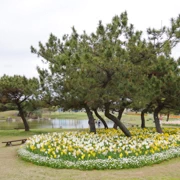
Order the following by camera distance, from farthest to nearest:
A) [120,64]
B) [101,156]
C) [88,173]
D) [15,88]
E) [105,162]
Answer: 1. [15,88]
2. [120,64]
3. [101,156]
4. [105,162]
5. [88,173]

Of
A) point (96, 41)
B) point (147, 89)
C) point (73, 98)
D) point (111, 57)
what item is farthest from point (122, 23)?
point (73, 98)

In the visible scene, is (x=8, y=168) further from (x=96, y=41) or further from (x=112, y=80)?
(x=96, y=41)

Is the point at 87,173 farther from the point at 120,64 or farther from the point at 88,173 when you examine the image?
the point at 120,64

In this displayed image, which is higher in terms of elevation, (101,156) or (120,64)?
(120,64)

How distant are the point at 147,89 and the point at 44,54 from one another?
9.31 m

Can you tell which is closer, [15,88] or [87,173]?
[87,173]

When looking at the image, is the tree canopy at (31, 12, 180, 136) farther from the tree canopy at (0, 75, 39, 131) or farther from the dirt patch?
the tree canopy at (0, 75, 39, 131)

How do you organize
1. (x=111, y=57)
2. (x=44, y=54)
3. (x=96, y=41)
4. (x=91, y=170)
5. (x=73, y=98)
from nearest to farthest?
(x=91, y=170), (x=111, y=57), (x=96, y=41), (x=73, y=98), (x=44, y=54)

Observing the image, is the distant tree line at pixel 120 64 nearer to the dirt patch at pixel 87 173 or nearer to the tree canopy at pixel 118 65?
the tree canopy at pixel 118 65

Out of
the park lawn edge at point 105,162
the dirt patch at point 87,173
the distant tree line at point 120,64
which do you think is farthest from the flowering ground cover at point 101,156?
the distant tree line at point 120,64

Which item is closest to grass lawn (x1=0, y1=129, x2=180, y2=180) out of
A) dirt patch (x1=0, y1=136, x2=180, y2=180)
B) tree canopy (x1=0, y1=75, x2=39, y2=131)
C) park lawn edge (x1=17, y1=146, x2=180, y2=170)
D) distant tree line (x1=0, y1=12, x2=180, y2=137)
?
dirt patch (x1=0, y1=136, x2=180, y2=180)

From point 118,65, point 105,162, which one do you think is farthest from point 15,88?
point 105,162

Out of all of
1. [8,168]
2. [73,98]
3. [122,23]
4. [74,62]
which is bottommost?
[8,168]

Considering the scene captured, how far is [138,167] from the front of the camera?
346 inches
